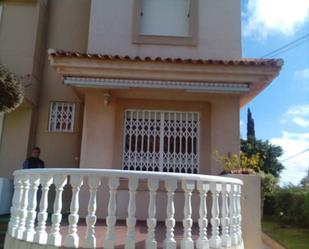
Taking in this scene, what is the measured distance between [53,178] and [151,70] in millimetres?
5299

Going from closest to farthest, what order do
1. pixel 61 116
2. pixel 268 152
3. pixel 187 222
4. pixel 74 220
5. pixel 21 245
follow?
1. pixel 74 220
2. pixel 187 222
3. pixel 21 245
4. pixel 61 116
5. pixel 268 152

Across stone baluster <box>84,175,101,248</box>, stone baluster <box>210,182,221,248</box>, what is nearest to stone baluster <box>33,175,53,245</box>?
stone baluster <box>84,175,101,248</box>

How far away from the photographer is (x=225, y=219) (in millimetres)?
6547

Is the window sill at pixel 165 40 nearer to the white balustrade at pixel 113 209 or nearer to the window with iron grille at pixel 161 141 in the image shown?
the window with iron grille at pixel 161 141

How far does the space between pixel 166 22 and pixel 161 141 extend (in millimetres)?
4838

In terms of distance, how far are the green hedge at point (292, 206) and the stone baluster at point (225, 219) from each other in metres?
10.3

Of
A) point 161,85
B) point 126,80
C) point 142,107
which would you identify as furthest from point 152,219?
point 142,107

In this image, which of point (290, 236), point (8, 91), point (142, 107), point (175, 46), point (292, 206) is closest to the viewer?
point (8, 91)

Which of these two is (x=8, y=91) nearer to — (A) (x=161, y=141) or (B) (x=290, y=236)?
(A) (x=161, y=141)

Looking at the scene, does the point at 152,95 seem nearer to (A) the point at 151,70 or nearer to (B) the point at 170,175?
(A) the point at 151,70

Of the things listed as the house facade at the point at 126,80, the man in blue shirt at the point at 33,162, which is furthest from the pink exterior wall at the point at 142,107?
the man in blue shirt at the point at 33,162

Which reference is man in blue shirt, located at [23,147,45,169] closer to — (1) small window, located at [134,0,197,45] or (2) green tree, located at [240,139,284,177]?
(1) small window, located at [134,0,197,45]

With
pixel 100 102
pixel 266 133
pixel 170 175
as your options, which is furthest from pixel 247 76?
pixel 266 133

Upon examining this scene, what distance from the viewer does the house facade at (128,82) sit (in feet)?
34.0
